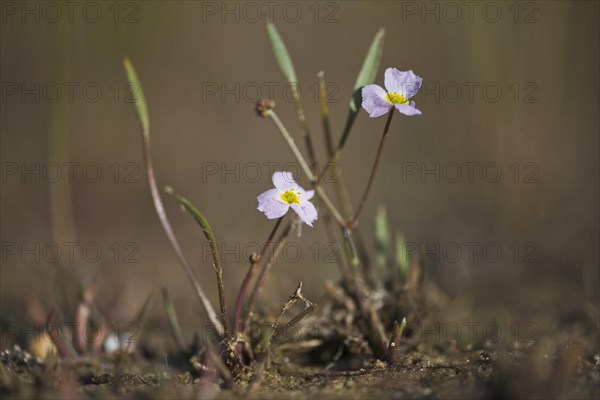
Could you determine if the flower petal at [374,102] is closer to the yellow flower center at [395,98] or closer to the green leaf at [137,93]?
the yellow flower center at [395,98]

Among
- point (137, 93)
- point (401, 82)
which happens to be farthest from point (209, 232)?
point (401, 82)

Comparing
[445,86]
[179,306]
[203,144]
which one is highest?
[445,86]

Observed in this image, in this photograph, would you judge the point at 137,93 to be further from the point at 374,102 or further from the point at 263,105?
the point at 374,102

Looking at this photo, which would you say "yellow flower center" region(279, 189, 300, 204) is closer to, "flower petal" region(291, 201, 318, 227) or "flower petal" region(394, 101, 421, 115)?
"flower petal" region(291, 201, 318, 227)

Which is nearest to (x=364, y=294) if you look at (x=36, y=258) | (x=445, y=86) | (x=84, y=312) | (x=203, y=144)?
(x=84, y=312)

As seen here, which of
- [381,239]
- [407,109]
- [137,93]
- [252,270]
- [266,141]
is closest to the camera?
[407,109]

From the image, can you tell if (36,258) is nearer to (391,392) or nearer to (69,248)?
(69,248)
